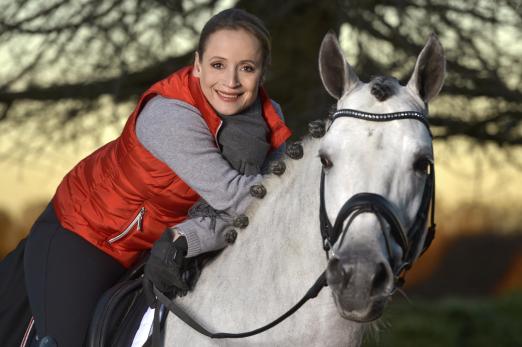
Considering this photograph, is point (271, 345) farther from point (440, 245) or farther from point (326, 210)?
point (440, 245)

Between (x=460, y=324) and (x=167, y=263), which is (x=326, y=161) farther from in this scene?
(x=460, y=324)

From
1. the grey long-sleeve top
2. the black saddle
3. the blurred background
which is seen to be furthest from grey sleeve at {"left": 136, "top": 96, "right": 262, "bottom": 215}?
the blurred background

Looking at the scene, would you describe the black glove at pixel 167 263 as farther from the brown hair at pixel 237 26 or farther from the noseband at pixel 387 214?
the brown hair at pixel 237 26

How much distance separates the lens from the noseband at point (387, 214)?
8.31 ft

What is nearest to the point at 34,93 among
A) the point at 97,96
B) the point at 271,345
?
the point at 97,96

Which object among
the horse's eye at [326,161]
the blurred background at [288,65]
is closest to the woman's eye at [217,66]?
the horse's eye at [326,161]

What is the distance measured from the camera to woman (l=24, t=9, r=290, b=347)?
3.00 metres

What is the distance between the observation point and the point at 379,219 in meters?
2.53

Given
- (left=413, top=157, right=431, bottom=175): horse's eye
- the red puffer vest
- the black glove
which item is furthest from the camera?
the red puffer vest

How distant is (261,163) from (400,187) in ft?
2.54

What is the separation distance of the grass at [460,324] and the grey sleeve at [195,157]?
716 centimetres

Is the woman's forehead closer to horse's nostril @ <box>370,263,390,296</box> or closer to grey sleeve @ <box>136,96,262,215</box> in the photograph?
grey sleeve @ <box>136,96,262,215</box>

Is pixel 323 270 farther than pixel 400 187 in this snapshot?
Yes

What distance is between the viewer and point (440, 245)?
1257cm
